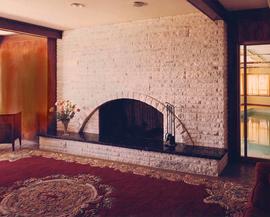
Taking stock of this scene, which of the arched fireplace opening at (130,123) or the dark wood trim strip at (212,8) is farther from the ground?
the dark wood trim strip at (212,8)

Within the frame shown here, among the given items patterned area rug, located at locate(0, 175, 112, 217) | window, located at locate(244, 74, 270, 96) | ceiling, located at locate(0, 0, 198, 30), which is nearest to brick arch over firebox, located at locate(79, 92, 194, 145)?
ceiling, located at locate(0, 0, 198, 30)

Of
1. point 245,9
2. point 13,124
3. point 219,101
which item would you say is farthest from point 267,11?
point 13,124

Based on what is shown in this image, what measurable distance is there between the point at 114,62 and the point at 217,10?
7.37 ft

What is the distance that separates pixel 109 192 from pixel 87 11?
2.84m

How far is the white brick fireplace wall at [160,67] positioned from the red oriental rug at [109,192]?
4.01ft

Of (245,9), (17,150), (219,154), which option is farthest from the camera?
(17,150)

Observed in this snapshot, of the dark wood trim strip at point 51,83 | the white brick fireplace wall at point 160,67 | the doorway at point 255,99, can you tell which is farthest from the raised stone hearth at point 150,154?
the doorway at point 255,99

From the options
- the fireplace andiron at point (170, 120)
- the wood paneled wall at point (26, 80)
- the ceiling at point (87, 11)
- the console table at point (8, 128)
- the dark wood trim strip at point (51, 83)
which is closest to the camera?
the ceiling at point (87, 11)

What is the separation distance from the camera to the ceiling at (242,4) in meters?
4.26

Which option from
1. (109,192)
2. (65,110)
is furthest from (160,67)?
(109,192)

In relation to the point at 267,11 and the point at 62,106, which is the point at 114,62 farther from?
the point at 267,11

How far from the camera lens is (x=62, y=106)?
595cm

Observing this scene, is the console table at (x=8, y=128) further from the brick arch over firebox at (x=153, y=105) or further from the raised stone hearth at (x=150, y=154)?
the brick arch over firebox at (x=153, y=105)

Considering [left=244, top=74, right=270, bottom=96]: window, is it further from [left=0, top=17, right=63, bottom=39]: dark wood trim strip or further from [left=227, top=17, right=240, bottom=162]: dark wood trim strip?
[left=0, top=17, right=63, bottom=39]: dark wood trim strip
